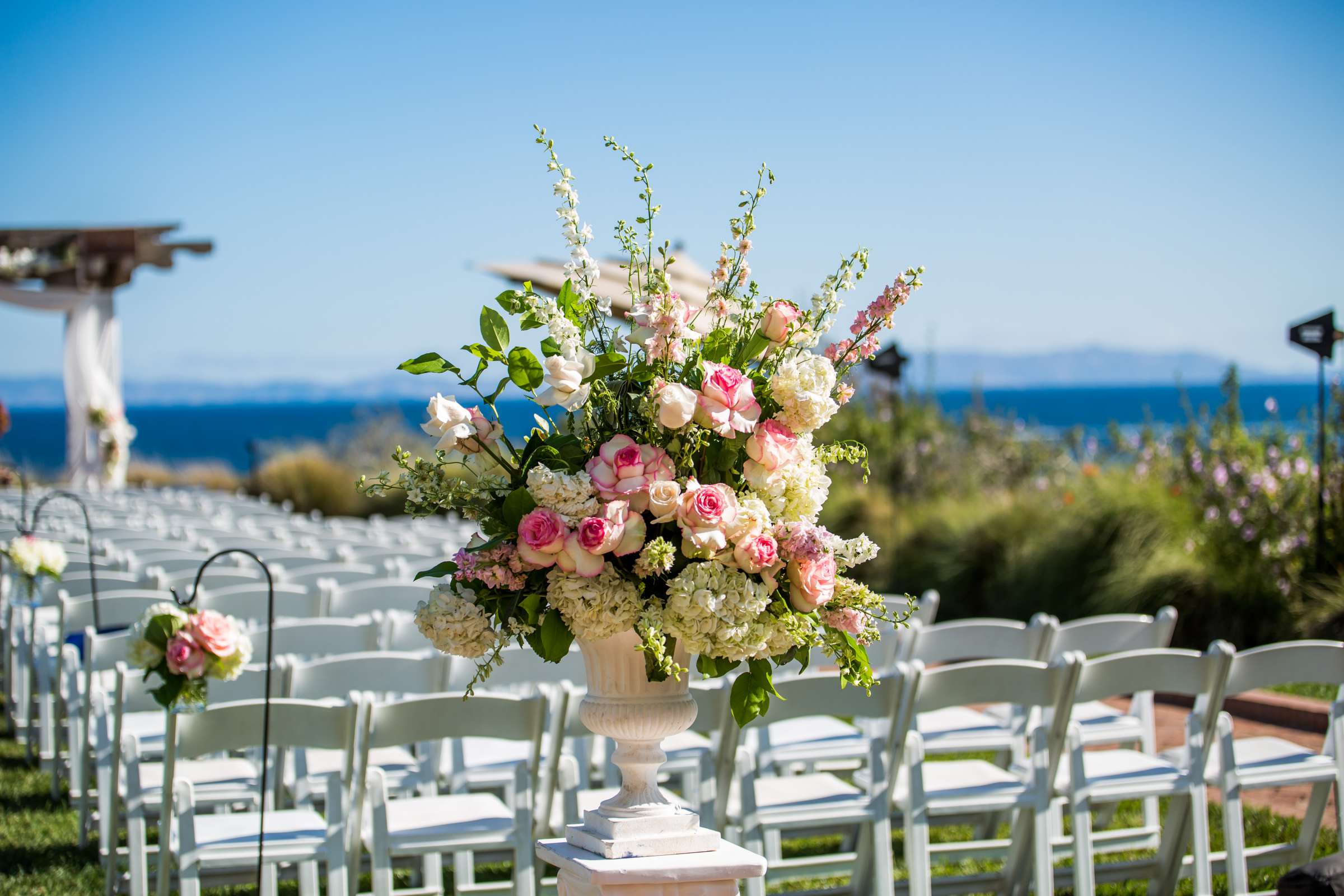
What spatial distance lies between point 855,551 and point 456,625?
2.43 feet

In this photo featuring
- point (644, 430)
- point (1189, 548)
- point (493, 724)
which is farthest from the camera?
point (1189, 548)

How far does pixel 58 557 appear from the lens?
19.2ft

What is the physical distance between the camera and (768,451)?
231 cm

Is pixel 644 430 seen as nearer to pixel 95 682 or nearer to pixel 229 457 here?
pixel 95 682

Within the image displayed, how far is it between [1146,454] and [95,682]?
28.2 ft

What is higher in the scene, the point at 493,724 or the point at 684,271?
the point at 684,271

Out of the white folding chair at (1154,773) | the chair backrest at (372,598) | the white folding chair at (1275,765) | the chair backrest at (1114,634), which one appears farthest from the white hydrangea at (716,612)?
the chair backrest at (372,598)

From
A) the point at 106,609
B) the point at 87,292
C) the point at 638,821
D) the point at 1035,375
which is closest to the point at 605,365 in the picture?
the point at 638,821

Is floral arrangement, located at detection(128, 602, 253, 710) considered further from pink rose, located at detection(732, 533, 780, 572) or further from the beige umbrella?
the beige umbrella

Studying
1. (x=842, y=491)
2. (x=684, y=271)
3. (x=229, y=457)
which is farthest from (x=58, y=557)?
(x=229, y=457)

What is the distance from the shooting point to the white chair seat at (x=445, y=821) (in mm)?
3848

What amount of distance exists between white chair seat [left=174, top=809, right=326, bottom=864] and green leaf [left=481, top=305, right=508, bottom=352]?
201 cm

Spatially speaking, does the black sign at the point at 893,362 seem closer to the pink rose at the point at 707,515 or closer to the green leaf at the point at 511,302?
the green leaf at the point at 511,302

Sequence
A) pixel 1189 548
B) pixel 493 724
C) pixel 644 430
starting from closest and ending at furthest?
pixel 644 430 < pixel 493 724 < pixel 1189 548
